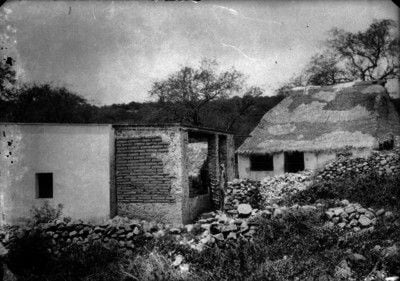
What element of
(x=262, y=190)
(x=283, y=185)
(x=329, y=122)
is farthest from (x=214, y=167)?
(x=329, y=122)

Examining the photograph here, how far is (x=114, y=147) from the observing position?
11.1m

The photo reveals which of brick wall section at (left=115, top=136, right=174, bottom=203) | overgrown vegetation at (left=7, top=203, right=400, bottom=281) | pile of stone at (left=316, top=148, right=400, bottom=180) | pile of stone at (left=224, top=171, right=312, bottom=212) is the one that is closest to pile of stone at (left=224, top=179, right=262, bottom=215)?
pile of stone at (left=224, top=171, right=312, bottom=212)

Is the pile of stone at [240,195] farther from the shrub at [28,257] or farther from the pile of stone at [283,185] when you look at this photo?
the shrub at [28,257]

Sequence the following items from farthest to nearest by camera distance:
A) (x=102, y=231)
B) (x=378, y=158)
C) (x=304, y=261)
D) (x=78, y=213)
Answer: (x=378, y=158) < (x=78, y=213) < (x=102, y=231) < (x=304, y=261)

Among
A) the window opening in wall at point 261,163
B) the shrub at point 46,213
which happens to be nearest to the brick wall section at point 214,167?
the window opening in wall at point 261,163

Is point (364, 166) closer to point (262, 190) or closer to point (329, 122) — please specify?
point (262, 190)

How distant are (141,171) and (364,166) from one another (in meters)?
9.48

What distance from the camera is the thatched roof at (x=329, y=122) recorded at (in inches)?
687

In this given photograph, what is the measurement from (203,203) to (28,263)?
6450 millimetres

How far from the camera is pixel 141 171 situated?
11102 mm

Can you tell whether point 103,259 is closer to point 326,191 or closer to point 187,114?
point 326,191

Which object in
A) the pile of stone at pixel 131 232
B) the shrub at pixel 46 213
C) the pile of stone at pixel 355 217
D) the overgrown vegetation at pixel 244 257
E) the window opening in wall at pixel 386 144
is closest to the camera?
the overgrown vegetation at pixel 244 257

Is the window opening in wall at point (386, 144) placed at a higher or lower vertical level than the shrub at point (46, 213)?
higher

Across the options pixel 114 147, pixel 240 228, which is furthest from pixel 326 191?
pixel 114 147
